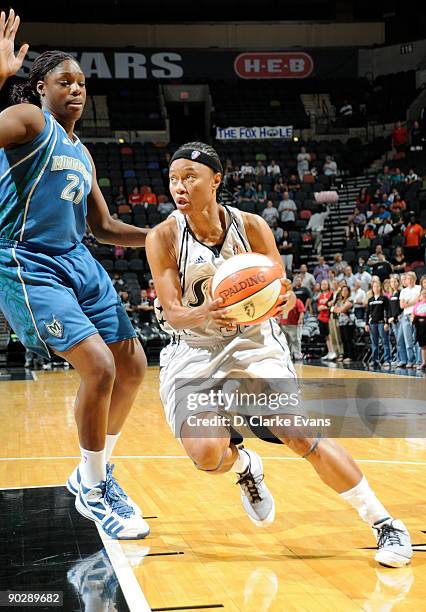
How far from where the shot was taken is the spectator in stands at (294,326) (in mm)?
14750

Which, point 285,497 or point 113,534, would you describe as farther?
point 285,497

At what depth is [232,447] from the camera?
3.80 metres

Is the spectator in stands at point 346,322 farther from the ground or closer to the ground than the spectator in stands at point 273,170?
closer to the ground

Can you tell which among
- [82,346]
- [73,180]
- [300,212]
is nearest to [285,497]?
[82,346]

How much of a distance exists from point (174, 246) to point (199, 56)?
24826mm

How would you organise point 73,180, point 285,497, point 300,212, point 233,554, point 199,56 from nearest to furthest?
1. point 233,554
2. point 73,180
3. point 285,497
4. point 300,212
5. point 199,56

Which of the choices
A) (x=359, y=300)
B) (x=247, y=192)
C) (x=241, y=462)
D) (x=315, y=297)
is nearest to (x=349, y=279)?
(x=359, y=300)

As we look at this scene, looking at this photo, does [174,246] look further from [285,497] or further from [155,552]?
[285,497]

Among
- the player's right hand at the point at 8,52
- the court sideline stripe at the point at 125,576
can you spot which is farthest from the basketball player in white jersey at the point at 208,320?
the player's right hand at the point at 8,52

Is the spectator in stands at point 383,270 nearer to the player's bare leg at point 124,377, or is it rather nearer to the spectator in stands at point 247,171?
the spectator in stands at point 247,171

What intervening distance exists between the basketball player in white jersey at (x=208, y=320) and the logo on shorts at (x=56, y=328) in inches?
18.4

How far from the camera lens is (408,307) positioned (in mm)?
13008

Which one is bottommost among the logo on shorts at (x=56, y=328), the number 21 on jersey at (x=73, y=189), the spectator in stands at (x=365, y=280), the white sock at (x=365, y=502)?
the spectator in stands at (x=365, y=280)

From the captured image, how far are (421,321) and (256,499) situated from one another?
9.09m
